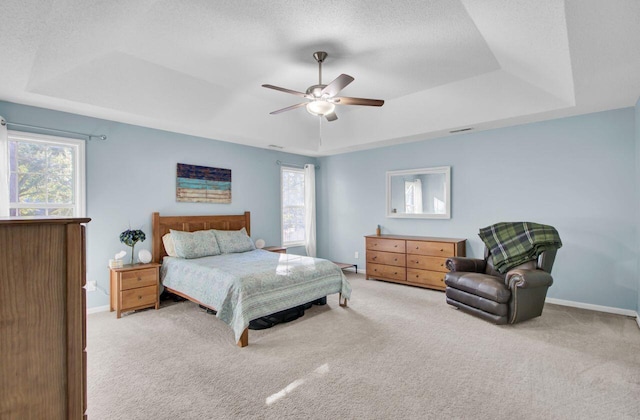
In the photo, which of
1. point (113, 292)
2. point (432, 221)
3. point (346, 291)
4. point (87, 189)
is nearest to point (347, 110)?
point (432, 221)

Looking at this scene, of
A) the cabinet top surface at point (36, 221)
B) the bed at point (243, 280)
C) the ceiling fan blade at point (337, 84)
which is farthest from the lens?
the bed at point (243, 280)

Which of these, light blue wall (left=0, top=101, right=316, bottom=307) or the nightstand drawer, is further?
light blue wall (left=0, top=101, right=316, bottom=307)

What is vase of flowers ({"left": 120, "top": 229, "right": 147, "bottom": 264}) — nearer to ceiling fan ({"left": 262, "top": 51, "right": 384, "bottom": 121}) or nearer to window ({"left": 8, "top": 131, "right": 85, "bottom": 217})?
window ({"left": 8, "top": 131, "right": 85, "bottom": 217})

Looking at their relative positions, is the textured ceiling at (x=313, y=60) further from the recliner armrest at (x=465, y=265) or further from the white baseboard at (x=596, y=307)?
the white baseboard at (x=596, y=307)

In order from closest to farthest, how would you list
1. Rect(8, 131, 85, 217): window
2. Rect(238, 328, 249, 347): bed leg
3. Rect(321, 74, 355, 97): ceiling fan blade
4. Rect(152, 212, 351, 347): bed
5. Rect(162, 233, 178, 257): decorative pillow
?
Rect(321, 74, 355, 97): ceiling fan blade
Rect(238, 328, 249, 347): bed leg
Rect(152, 212, 351, 347): bed
Rect(8, 131, 85, 217): window
Rect(162, 233, 178, 257): decorative pillow

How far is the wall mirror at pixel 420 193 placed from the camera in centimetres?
536

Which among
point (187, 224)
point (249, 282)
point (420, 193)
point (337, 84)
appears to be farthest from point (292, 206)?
point (337, 84)

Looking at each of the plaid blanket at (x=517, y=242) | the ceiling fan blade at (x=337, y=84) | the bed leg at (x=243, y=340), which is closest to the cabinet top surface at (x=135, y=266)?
the bed leg at (x=243, y=340)

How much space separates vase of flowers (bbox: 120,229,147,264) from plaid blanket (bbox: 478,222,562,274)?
459 centimetres

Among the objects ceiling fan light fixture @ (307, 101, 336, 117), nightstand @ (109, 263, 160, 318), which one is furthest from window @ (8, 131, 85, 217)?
ceiling fan light fixture @ (307, 101, 336, 117)

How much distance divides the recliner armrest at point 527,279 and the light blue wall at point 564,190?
3.63 feet

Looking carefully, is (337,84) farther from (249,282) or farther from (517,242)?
(517,242)

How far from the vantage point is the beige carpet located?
7.00 feet

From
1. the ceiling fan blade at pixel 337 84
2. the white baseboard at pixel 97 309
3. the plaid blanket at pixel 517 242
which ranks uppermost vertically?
the ceiling fan blade at pixel 337 84
